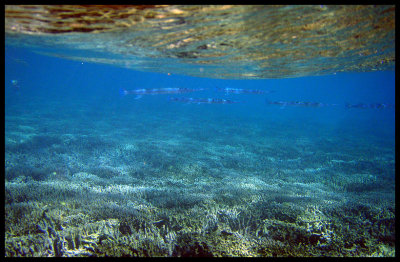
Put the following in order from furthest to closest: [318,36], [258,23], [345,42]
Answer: [345,42] → [318,36] → [258,23]

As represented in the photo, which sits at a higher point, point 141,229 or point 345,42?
point 345,42

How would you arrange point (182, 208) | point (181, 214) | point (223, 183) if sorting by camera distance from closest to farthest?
point (181, 214) < point (182, 208) < point (223, 183)

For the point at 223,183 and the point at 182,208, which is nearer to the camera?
the point at 182,208

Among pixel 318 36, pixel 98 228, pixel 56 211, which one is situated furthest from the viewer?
pixel 318 36

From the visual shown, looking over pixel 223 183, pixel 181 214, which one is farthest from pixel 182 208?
pixel 223 183

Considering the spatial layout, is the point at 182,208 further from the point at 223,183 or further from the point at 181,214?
the point at 223,183

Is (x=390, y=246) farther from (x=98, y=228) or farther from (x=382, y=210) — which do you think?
(x=98, y=228)

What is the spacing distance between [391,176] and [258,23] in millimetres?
13376

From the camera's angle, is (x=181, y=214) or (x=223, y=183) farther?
(x=223, y=183)

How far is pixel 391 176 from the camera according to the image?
13.2 meters

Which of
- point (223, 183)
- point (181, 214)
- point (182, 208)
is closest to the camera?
point (181, 214)

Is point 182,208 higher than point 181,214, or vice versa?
point 181,214
